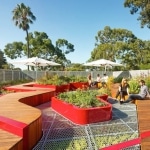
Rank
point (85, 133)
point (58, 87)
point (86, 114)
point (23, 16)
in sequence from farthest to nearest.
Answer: point (23, 16) < point (58, 87) < point (86, 114) < point (85, 133)

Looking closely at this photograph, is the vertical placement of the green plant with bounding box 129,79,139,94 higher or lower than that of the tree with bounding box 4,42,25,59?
lower

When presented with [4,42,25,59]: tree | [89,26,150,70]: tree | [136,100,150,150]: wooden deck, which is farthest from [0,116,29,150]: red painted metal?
[4,42,25,59]: tree

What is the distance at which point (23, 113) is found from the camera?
23.8 feet

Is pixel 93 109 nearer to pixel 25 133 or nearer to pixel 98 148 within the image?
pixel 98 148

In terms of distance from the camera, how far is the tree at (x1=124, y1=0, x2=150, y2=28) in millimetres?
27547

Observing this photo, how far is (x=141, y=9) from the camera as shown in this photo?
28.5 m

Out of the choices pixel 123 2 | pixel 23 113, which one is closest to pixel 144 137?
pixel 23 113

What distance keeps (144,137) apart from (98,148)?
5.09 feet

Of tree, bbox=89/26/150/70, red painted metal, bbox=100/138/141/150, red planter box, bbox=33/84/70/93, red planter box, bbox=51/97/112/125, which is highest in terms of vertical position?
tree, bbox=89/26/150/70

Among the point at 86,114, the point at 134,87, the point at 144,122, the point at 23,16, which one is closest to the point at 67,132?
the point at 86,114

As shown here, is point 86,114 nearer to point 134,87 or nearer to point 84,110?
point 84,110

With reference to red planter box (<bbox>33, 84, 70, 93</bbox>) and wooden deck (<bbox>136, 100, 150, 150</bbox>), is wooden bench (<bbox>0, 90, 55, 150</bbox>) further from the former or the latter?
red planter box (<bbox>33, 84, 70, 93</bbox>)

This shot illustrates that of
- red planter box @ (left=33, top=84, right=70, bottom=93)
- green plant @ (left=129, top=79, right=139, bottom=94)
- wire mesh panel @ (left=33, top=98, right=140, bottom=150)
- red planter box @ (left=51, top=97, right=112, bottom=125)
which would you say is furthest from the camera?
red planter box @ (left=33, top=84, right=70, bottom=93)

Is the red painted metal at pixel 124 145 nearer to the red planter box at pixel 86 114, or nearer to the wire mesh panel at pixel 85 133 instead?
the wire mesh panel at pixel 85 133
